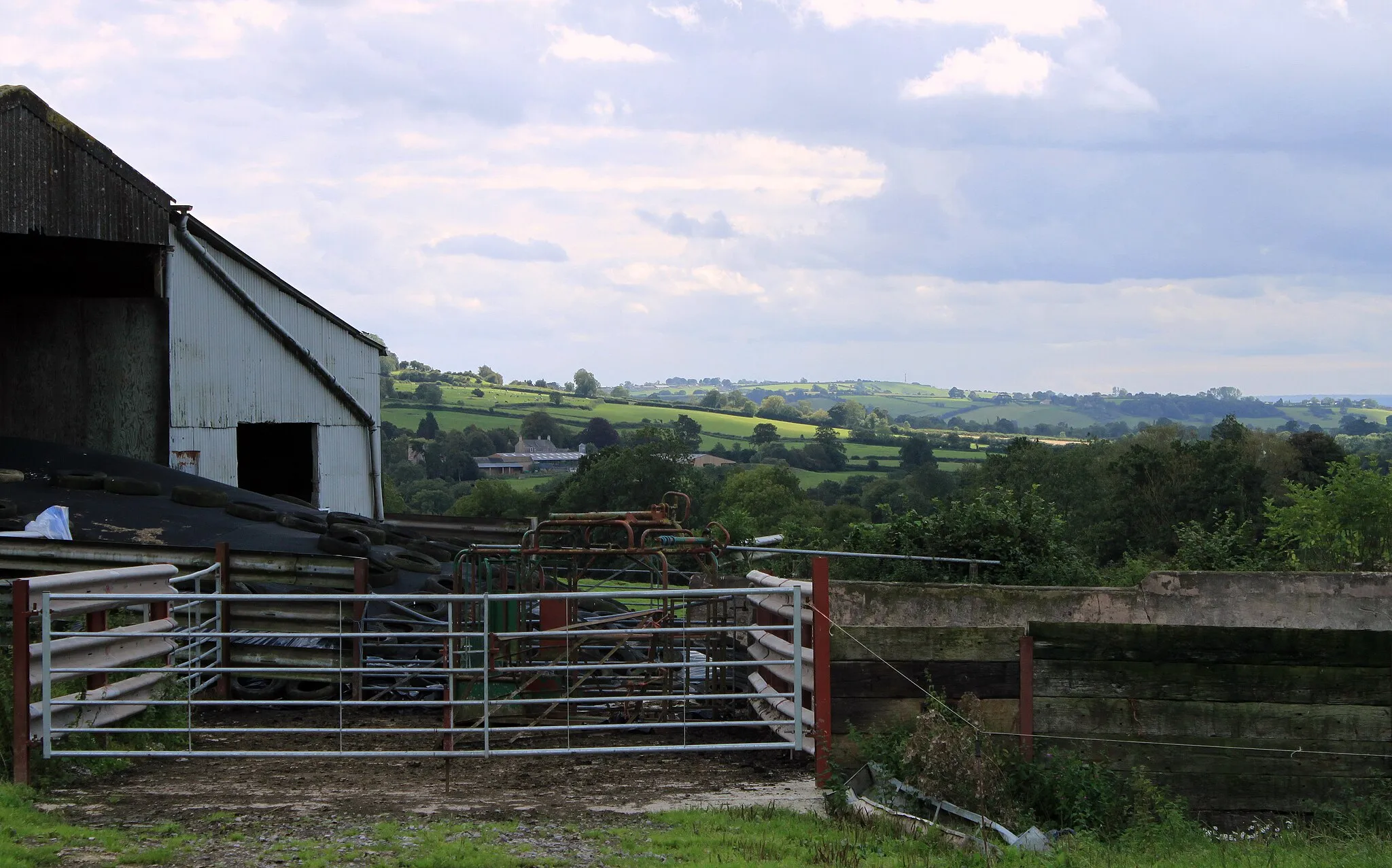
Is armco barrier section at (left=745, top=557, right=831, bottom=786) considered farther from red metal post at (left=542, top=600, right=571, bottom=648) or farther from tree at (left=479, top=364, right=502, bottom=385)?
tree at (left=479, top=364, right=502, bottom=385)

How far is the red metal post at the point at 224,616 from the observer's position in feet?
39.8

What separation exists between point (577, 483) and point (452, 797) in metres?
52.1

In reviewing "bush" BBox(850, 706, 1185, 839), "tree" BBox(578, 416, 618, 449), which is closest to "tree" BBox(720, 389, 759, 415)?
"tree" BBox(578, 416, 618, 449)

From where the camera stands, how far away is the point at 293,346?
2506cm

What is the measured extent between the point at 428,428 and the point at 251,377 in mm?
82333

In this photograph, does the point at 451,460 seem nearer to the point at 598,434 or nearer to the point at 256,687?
the point at 598,434

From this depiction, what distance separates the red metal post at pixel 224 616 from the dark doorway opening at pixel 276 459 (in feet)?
49.1

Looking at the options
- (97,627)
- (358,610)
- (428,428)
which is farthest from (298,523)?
(428,428)

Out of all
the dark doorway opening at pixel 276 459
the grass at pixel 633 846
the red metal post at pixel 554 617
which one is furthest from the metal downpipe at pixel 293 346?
the grass at pixel 633 846

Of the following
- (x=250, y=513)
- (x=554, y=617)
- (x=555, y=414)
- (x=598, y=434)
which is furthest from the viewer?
(x=555, y=414)

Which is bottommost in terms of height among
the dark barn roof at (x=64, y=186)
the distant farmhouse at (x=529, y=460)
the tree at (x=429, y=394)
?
the distant farmhouse at (x=529, y=460)

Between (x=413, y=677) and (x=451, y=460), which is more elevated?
(x=413, y=677)

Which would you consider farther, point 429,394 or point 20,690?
point 429,394

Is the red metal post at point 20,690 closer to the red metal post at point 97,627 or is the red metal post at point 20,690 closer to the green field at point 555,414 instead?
the red metal post at point 97,627
